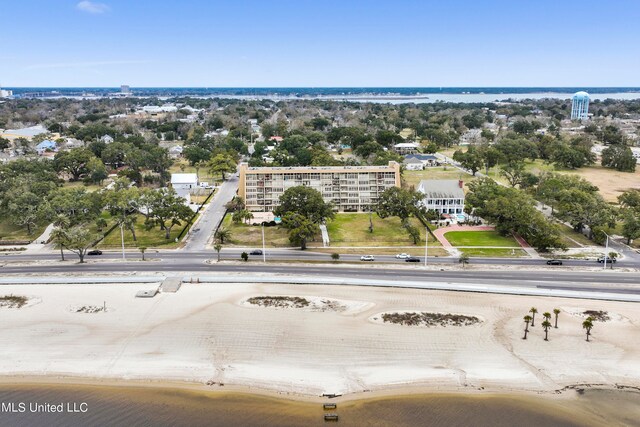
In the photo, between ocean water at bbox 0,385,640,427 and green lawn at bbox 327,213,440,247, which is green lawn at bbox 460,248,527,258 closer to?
green lawn at bbox 327,213,440,247

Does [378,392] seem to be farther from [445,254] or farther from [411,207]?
[411,207]

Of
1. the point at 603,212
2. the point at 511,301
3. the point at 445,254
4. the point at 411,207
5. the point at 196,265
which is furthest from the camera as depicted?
the point at 411,207

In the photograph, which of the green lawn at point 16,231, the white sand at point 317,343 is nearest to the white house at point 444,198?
the white sand at point 317,343

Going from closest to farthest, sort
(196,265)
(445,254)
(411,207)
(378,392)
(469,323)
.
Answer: (378,392) → (469,323) → (196,265) → (445,254) → (411,207)

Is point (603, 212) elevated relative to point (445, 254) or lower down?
elevated

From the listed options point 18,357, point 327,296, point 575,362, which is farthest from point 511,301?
point 18,357

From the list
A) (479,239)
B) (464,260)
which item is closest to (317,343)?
(464,260)
